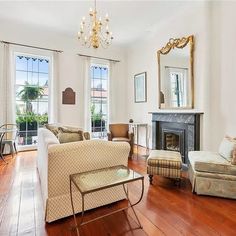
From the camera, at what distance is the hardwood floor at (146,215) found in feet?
5.93

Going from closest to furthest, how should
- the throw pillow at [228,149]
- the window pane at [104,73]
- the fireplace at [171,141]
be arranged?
the throw pillow at [228,149] < the fireplace at [171,141] < the window pane at [104,73]

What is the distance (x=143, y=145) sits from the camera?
19.1ft

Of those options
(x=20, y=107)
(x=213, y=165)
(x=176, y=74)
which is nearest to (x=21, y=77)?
(x=20, y=107)

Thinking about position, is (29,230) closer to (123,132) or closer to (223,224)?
(223,224)

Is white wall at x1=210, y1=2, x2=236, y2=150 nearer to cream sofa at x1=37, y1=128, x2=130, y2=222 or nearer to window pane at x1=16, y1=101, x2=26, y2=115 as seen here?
cream sofa at x1=37, y1=128, x2=130, y2=222

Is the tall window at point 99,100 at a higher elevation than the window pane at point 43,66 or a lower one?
lower

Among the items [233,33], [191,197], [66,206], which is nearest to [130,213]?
[66,206]

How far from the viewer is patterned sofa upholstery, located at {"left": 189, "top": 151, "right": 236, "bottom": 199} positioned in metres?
2.46

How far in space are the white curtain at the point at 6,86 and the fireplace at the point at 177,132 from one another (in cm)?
378

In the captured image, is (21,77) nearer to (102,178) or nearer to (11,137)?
(11,137)

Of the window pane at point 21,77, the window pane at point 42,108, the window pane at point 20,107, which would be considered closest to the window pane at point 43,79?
the window pane at point 21,77

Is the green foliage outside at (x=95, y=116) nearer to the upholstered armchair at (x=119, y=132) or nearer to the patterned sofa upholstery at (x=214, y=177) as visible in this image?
the upholstered armchair at (x=119, y=132)

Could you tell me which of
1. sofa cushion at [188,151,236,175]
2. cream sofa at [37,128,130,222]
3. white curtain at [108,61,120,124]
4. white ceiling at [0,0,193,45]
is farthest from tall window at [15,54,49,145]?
sofa cushion at [188,151,236,175]

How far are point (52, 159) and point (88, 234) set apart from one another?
80 centimetres
